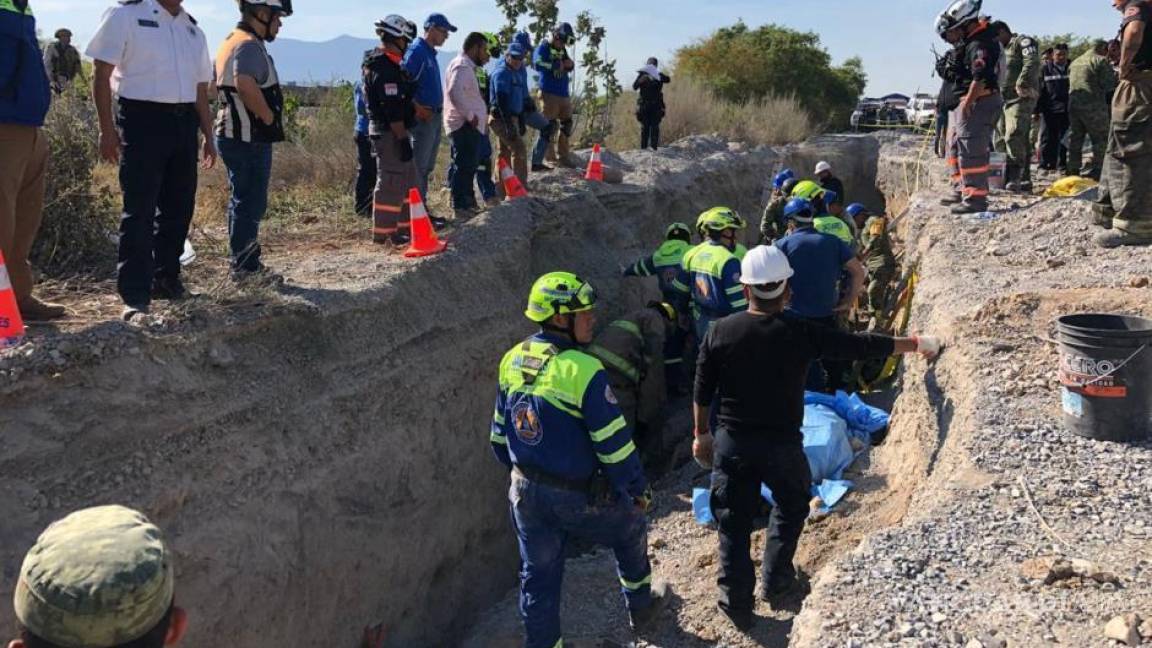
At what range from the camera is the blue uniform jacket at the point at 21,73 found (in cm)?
465

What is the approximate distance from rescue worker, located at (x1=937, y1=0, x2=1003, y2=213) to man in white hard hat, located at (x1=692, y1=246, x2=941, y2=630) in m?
4.62

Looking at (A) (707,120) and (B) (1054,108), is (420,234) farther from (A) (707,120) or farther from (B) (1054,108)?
(A) (707,120)

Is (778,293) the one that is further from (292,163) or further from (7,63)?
(292,163)

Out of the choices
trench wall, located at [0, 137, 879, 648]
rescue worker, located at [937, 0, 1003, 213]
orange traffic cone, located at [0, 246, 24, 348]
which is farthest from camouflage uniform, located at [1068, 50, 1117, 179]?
orange traffic cone, located at [0, 246, 24, 348]

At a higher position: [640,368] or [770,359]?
[770,359]

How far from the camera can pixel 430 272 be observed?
770cm

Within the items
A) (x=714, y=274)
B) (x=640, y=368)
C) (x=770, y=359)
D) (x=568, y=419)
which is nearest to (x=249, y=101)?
(x=568, y=419)

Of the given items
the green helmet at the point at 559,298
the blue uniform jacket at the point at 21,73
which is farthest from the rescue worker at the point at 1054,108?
the blue uniform jacket at the point at 21,73

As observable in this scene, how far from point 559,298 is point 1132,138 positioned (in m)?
5.06

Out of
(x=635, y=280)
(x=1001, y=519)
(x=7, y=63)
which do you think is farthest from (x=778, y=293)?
(x=635, y=280)

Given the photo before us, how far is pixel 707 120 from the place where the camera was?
21.6 metres

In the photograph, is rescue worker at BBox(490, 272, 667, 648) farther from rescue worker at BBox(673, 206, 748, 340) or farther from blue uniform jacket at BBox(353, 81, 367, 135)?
blue uniform jacket at BBox(353, 81, 367, 135)

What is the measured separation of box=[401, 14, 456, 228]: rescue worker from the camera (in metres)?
8.64

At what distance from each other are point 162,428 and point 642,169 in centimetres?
1016
